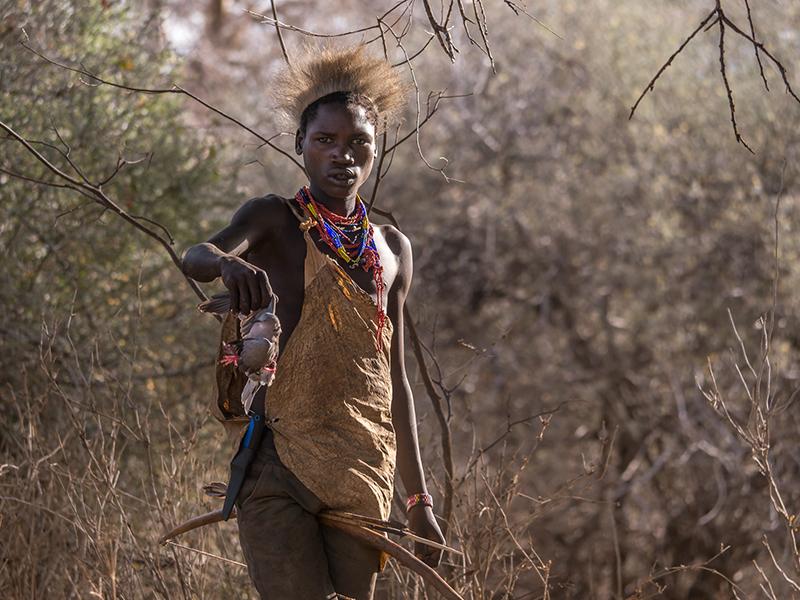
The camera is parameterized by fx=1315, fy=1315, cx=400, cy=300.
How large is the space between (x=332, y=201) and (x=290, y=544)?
0.82 m

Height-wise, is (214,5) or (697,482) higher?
(214,5)

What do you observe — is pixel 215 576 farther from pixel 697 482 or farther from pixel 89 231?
pixel 697 482

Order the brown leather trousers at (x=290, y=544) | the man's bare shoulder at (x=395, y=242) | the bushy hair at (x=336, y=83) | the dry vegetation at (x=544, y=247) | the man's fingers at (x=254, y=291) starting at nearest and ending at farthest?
the man's fingers at (x=254, y=291), the brown leather trousers at (x=290, y=544), the bushy hair at (x=336, y=83), the man's bare shoulder at (x=395, y=242), the dry vegetation at (x=544, y=247)

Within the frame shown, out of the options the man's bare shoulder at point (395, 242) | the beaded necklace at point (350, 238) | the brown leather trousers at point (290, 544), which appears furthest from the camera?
the man's bare shoulder at point (395, 242)

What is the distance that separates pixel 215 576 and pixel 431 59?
346 inches

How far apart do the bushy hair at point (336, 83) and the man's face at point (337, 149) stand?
0.13 ft

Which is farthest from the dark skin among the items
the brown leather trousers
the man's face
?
the brown leather trousers

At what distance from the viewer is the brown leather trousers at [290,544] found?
113 inches

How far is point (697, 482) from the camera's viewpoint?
10016mm

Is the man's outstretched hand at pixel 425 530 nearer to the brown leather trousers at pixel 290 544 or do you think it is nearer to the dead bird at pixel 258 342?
the brown leather trousers at pixel 290 544

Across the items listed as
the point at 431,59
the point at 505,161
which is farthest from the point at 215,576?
the point at 431,59

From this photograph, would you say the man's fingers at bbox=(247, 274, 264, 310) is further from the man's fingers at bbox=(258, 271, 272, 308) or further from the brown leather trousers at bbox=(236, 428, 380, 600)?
the brown leather trousers at bbox=(236, 428, 380, 600)

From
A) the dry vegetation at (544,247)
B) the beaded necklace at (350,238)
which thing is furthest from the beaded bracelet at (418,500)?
the dry vegetation at (544,247)

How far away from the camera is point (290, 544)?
2.89m
